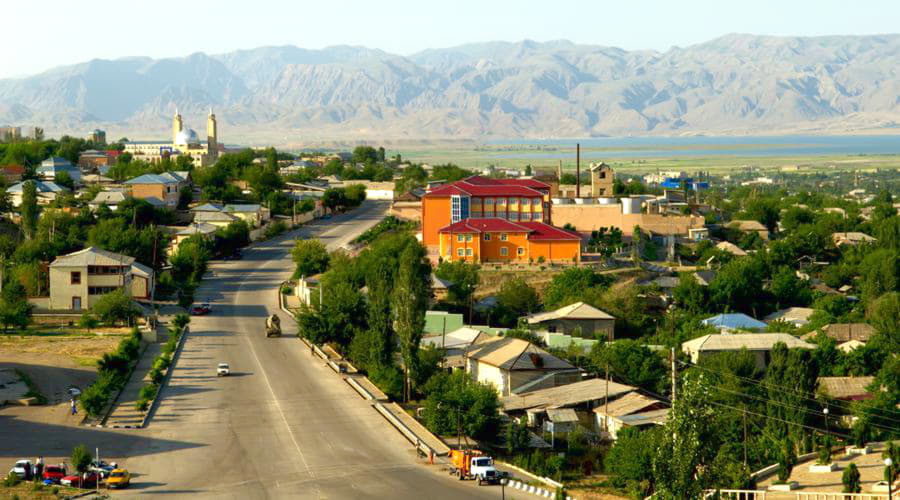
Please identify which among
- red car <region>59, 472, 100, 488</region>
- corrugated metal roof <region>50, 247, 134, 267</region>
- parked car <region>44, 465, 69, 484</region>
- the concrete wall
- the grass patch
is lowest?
the grass patch

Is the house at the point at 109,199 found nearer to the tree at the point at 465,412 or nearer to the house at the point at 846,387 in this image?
the tree at the point at 465,412

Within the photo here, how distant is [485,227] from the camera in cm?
5416

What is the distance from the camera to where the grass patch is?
3392 centimetres

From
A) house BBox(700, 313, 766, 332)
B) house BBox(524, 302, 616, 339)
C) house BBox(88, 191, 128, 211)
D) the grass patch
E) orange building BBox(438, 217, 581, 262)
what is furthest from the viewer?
house BBox(88, 191, 128, 211)

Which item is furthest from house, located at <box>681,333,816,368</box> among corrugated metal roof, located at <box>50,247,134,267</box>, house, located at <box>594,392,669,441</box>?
corrugated metal roof, located at <box>50,247,134,267</box>

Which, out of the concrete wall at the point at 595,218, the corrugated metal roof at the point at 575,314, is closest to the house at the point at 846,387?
the corrugated metal roof at the point at 575,314

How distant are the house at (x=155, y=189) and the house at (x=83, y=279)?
2496 cm

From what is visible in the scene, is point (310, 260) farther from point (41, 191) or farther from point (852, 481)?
point (852, 481)

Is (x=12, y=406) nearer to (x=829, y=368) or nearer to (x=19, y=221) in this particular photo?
(x=829, y=368)

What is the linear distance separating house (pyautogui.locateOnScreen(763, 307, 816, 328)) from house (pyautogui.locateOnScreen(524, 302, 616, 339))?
6031 millimetres

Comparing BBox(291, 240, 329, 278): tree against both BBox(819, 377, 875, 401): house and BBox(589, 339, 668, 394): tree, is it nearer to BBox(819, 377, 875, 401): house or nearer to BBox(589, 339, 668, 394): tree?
BBox(589, 339, 668, 394): tree

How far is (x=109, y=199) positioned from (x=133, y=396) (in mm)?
38234

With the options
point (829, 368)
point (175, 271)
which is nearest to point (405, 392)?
point (829, 368)

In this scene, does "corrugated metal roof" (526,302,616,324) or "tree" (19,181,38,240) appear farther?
"tree" (19,181,38,240)
